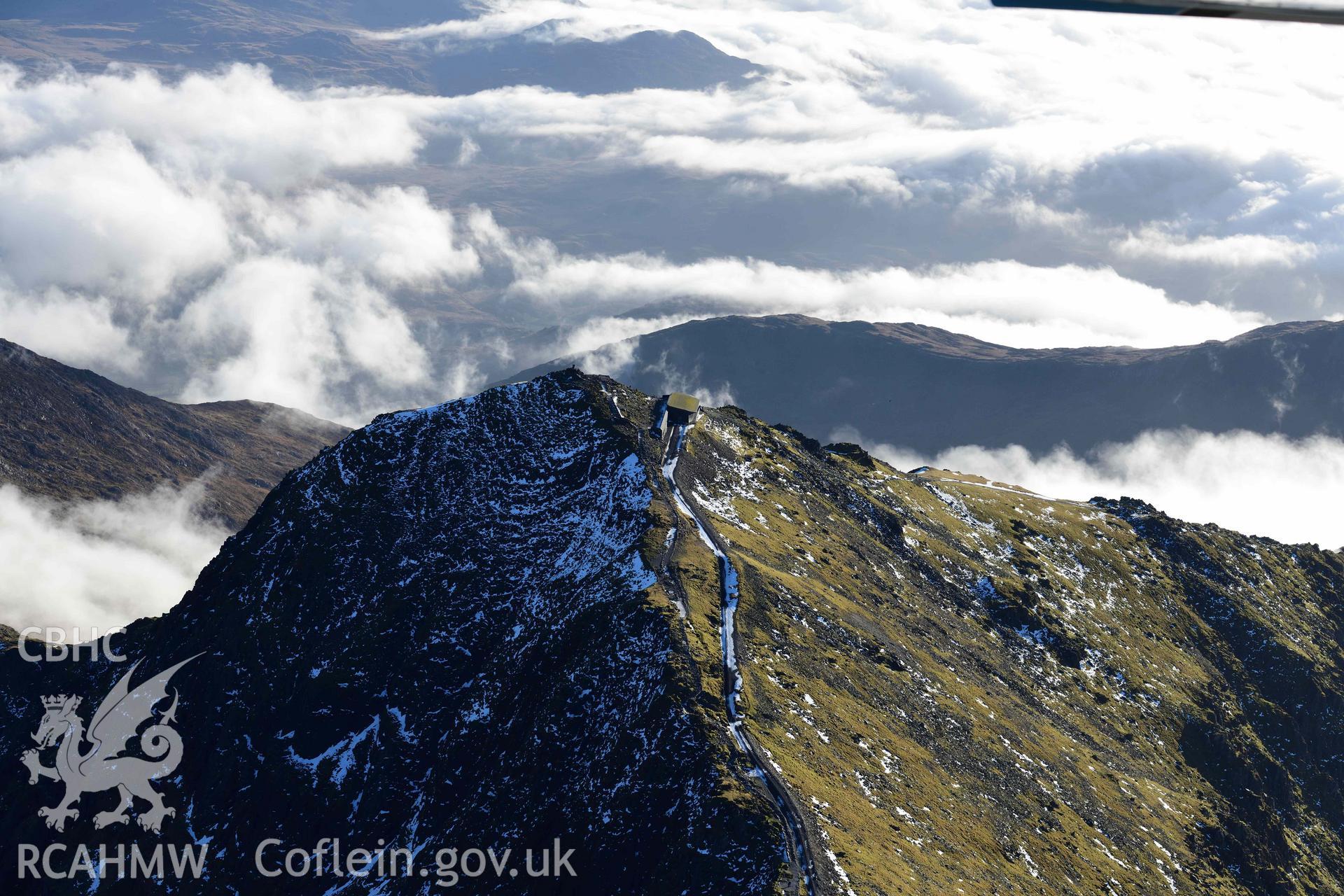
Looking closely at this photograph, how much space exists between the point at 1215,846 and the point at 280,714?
124002mm

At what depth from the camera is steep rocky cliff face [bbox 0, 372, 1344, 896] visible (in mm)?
94688

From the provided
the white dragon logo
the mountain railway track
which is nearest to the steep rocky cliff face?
the mountain railway track

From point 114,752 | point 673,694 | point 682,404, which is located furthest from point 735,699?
point 114,752

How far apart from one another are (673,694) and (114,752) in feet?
277

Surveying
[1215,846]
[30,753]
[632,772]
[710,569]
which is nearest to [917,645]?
[710,569]

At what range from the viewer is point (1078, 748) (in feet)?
464

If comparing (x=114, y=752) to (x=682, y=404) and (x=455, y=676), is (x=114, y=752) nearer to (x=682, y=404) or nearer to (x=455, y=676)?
(x=455, y=676)

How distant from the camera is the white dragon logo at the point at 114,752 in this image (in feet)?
415

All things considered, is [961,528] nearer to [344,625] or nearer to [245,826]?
[344,625]

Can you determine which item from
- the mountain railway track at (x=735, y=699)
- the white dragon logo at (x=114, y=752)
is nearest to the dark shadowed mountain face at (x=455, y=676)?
the mountain railway track at (x=735, y=699)

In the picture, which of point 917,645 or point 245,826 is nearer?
point 245,826

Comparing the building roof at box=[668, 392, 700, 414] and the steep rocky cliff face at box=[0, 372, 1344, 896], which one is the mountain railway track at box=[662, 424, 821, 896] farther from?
the building roof at box=[668, 392, 700, 414]

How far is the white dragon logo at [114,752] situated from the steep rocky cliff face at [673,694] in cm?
236

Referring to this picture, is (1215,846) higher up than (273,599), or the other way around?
(273,599)
